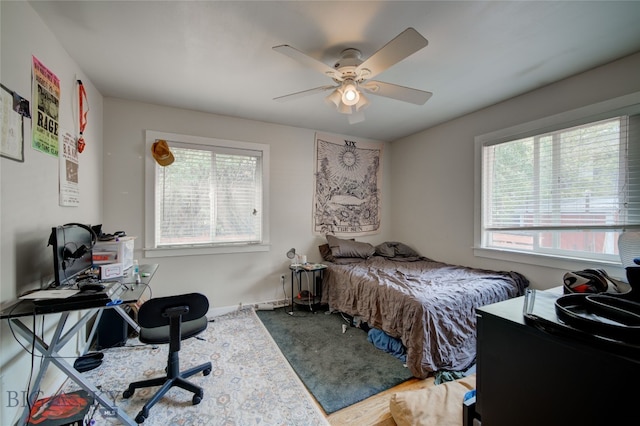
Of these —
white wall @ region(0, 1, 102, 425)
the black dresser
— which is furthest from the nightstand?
the black dresser

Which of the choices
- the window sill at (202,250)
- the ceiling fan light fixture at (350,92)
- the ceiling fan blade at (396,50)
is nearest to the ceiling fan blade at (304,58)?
the ceiling fan light fixture at (350,92)

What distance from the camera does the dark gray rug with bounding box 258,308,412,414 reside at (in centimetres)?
182

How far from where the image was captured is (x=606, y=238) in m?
2.17

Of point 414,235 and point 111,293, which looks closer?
point 111,293

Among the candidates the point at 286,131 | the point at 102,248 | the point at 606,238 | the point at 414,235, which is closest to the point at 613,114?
the point at 606,238

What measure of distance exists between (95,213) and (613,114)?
15.2 ft

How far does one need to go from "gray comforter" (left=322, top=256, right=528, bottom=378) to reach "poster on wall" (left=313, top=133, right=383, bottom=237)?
0.90 m

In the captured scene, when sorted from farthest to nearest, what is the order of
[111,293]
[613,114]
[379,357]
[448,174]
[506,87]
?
[448,174], [506,87], [379,357], [613,114], [111,293]

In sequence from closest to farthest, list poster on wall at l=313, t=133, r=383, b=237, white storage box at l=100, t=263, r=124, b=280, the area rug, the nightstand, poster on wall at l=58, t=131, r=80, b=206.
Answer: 1. the area rug
2. white storage box at l=100, t=263, r=124, b=280
3. poster on wall at l=58, t=131, r=80, b=206
4. the nightstand
5. poster on wall at l=313, t=133, r=383, b=237

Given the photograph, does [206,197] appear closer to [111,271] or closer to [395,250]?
[111,271]

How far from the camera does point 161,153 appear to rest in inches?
111

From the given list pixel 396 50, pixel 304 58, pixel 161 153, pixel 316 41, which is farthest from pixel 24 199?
pixel 396 50

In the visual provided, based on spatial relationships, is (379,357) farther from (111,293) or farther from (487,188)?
(487,188)

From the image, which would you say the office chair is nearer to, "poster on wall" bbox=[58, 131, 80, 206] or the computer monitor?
the computer monitor
